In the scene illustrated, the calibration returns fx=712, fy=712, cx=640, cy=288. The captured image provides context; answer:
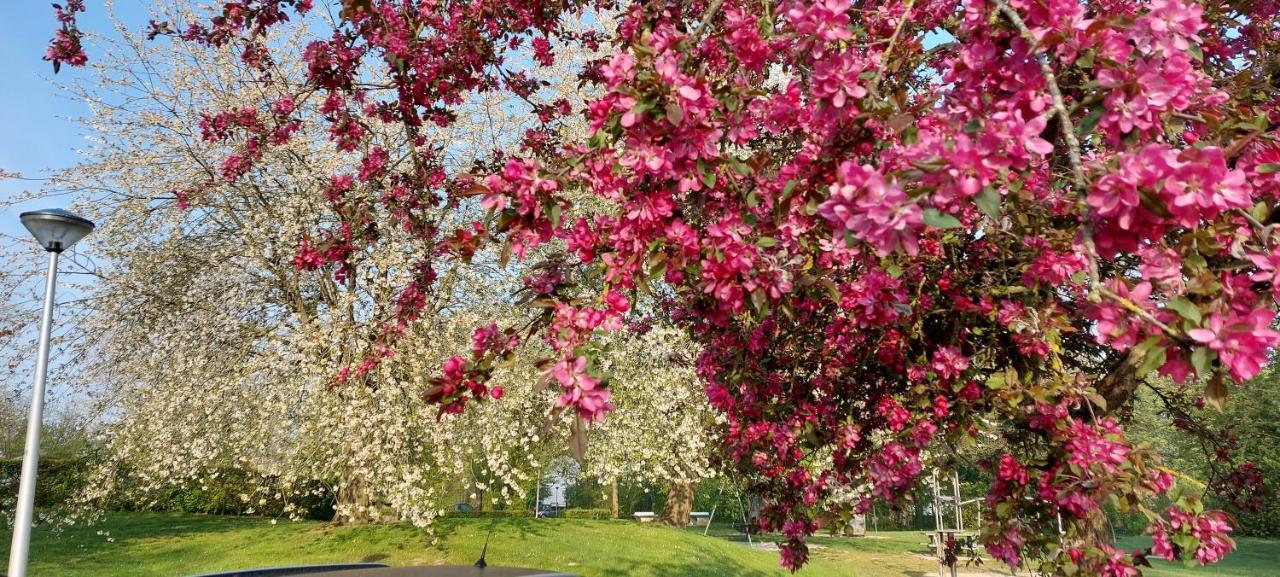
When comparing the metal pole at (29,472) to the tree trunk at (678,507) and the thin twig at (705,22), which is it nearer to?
the thin twig at (705,22)

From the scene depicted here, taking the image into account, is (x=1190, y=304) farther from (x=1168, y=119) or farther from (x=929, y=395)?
(x=929, y=395)

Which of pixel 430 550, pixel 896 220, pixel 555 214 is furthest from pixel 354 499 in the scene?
pixel 896 220

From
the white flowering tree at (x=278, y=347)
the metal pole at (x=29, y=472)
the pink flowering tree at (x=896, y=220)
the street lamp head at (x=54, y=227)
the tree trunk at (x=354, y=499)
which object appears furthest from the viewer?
the tree trunk at (x=354, y=499)

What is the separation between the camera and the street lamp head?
22.0 feet

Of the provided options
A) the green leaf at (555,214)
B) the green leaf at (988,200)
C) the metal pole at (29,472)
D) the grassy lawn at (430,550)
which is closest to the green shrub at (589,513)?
the grassy lawn at (430,550)

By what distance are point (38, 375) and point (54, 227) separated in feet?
4.65

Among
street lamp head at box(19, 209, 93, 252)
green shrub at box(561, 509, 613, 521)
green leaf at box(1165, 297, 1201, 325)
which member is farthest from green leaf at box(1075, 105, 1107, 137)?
green shrub at box(561, 509, 613, 521)

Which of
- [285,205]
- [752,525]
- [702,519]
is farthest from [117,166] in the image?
[702,519]

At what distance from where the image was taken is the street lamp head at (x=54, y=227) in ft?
22.0

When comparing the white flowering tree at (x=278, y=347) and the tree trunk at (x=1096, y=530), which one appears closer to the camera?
the tree trunk at (x=1096, y=530)

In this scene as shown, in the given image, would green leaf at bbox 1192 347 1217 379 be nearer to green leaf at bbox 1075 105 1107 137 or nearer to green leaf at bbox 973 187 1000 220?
green leaf at bbox 973 187 1000 220

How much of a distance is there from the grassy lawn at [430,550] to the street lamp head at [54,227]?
Answer: 6687 mm

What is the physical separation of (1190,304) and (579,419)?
5.46 ft

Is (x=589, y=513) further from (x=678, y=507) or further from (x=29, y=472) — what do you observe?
(x=29, y=472)
